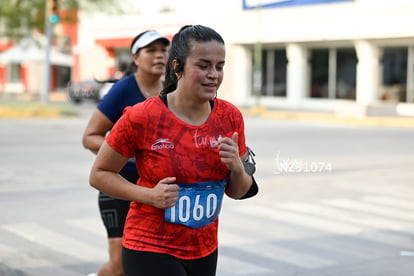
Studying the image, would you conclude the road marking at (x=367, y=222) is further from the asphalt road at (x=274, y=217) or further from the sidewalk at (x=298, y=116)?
the sidewalk at (x=298, y=116)

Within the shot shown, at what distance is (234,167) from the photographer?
3188mm

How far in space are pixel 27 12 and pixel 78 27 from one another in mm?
17260

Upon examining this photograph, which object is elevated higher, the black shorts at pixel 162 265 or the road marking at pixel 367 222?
the black shorts at pixel 162 265

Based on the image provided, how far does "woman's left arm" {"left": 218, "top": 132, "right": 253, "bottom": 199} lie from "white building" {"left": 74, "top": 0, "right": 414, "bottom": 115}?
22.3 m

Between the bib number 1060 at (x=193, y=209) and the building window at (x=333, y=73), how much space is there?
3274cm

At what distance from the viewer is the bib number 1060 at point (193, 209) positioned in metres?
3.21

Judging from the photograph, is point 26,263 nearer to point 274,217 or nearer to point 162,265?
point 274,217

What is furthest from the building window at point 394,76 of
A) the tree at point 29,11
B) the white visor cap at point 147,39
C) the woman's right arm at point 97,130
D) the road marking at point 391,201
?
the woman's right arm at point 97,130

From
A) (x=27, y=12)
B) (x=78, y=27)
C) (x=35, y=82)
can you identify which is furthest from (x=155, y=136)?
(x=35, y=82)

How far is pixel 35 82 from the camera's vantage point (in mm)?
56312

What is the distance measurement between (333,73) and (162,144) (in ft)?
112

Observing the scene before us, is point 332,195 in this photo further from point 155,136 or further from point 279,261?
point 155,136

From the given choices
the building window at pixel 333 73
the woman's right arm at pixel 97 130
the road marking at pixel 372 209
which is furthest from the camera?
the building window at pixel 333 73

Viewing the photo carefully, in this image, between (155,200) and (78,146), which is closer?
(155,200)
